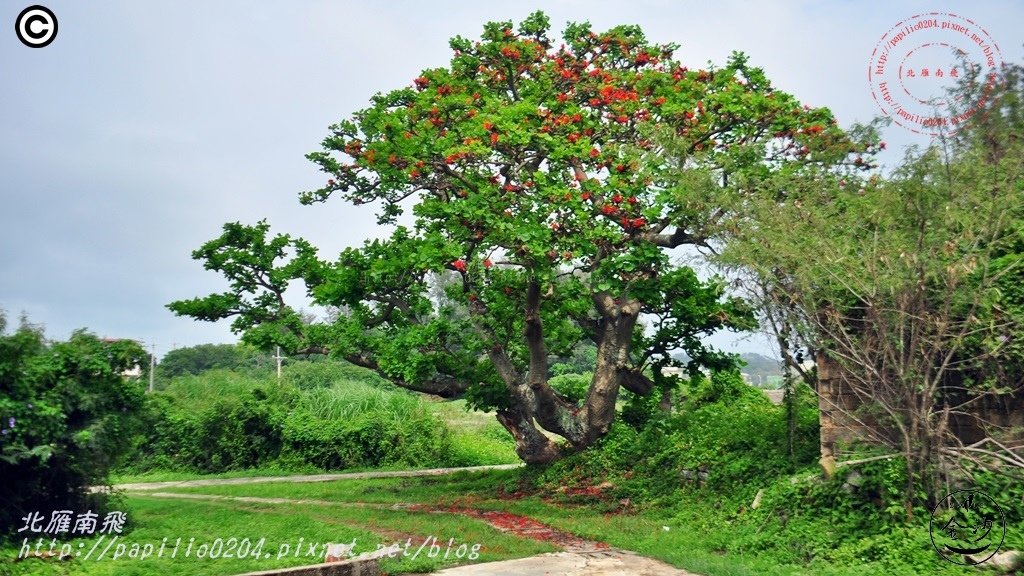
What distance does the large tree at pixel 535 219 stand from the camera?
40.3 ft

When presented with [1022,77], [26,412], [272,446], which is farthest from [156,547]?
[272,446]

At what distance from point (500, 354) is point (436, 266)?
2609 millimetres

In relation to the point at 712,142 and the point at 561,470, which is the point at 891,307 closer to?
the point at 712,142

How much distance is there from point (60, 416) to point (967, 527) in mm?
9249

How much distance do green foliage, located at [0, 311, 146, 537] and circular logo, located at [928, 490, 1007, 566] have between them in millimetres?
8761

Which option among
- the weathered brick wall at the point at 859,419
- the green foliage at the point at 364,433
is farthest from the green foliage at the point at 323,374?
the weathered brick wall at the point at 859,419

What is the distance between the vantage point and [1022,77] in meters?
10.2

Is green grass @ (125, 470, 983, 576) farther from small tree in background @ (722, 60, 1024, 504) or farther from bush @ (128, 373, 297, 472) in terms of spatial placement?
bush @ (128, 373, 297, 472)

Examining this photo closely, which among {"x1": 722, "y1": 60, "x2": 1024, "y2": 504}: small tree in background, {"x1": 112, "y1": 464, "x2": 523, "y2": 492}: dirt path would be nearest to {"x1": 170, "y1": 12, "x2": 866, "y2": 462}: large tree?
{"x1": 722, "y1": 60, "x2": 1024, "y2": 504}: small tree in background

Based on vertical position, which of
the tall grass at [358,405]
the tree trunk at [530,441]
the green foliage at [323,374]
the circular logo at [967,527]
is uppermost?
the green foliage at [323,374]

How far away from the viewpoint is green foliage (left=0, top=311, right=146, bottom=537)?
8.65 metres

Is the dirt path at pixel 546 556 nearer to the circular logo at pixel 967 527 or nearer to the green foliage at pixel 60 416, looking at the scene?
the circular logo at pixel 967 527

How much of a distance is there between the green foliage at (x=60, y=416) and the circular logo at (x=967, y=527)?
28.7 feet

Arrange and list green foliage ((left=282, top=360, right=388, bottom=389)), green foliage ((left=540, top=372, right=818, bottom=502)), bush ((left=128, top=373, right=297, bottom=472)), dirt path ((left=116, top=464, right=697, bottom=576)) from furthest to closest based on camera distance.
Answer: green foliage ((left=282, top=360, right=388, bottom=389)), bush ((left=128, top=373, right=297, bottom=472)), green foliage ((left=540, top=372, right=818, bottom=502)), dirt path ((left=116, top=464, right=697, bottom=576))
